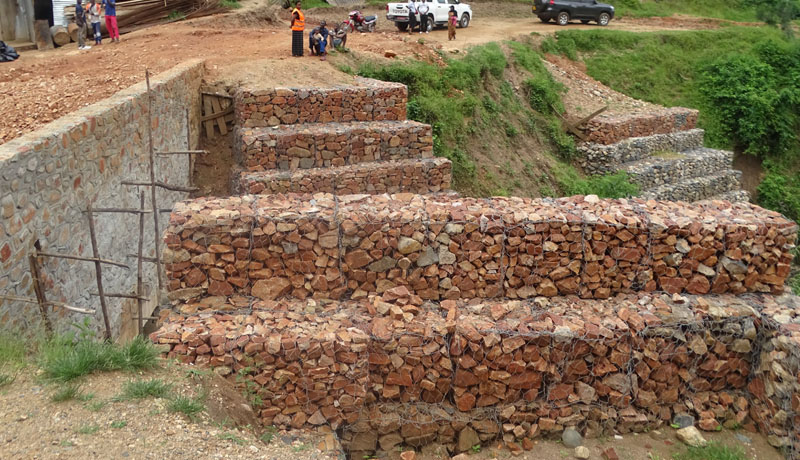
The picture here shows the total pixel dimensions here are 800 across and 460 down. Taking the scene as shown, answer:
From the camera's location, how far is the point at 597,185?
17.3 metres

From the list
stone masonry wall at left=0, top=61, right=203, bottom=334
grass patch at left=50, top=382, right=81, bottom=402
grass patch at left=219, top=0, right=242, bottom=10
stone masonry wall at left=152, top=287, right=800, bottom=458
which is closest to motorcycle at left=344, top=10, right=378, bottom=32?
grass patch at left=219, top=0, right=242, bottom=10

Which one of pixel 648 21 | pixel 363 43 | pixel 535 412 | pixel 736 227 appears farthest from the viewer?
pixel 648 21

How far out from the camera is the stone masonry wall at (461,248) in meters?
6.45

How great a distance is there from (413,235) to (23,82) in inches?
329

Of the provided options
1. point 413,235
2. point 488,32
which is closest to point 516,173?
point 488,32

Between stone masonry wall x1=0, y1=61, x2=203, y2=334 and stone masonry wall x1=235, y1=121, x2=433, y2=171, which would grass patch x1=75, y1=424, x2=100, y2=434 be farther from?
stone masonry wall x1=235, y1=121, x2=433, y2=171

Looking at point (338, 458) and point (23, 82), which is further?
point (23, 82)

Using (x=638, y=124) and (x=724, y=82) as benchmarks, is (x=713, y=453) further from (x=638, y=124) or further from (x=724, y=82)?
(x=724, y=82)

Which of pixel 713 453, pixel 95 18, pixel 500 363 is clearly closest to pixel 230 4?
pixel 95 18

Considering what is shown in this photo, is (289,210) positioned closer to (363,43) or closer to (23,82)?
(23,82)

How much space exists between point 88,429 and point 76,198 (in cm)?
317

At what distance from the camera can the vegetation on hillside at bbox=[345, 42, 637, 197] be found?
14977mm

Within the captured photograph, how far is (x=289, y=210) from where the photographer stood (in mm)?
6625

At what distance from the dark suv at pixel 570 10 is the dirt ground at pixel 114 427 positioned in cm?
2376
